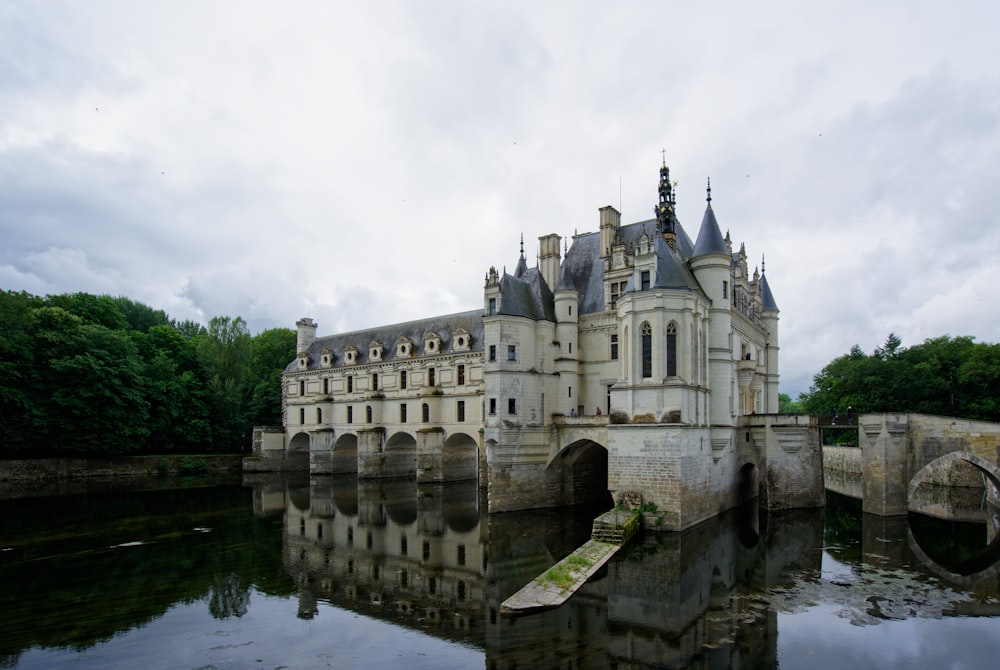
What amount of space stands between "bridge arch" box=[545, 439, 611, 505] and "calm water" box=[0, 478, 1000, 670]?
6.95ft

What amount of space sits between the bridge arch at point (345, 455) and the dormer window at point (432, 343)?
10.2 metres

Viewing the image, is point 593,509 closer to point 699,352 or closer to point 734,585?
point 699,352

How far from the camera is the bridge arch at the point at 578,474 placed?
28875 millimetres

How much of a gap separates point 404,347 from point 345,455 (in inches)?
435

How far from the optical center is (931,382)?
39.1 metres

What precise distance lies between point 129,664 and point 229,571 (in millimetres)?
7293

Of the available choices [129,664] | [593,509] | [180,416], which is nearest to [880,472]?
[593,509]

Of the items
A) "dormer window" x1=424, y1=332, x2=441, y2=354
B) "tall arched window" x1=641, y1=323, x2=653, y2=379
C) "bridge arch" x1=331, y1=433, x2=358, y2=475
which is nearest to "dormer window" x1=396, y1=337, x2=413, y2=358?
"dormer window" x1=424, y1=332, x2=441, y2=354

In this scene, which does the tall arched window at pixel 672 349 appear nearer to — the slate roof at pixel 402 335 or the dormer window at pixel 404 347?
the slate roof at pixel 402 335

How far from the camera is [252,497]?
3519 centimetres

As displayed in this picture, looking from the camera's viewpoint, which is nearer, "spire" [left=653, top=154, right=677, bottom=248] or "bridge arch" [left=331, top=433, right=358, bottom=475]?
"spire" [left=653, top=154, right=677, bottom=248]

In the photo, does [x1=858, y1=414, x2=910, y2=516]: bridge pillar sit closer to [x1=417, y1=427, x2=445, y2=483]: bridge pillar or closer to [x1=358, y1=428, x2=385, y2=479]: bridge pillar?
[x1=417, y1=427, x2=445, y2=483]: bridge pillar

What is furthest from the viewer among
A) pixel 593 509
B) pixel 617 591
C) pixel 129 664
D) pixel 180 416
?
pixel 180 416

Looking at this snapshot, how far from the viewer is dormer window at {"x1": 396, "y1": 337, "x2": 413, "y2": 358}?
43.1 meters
